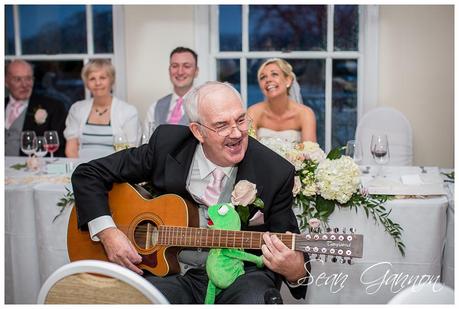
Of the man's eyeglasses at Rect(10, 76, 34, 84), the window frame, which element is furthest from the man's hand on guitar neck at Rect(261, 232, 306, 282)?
the window frame

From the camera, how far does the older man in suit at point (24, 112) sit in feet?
16.1

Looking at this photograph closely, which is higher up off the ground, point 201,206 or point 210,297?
point 201,206

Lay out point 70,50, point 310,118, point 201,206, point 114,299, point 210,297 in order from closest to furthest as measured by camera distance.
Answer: point 114,299 < point 210,297 < point 201,206 < point 310,118 < point 70,50

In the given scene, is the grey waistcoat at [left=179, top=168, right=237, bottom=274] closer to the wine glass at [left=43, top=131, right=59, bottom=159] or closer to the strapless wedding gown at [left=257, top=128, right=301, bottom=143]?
the wine glass at [left=43, top=131, right=59, bottom=159]

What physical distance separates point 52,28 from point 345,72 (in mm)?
2606

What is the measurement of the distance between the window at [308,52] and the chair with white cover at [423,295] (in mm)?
3766

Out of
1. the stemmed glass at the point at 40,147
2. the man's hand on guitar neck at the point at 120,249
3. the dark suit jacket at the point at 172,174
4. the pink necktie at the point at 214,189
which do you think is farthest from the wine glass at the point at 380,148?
the stemmed glass at the point at 40,147

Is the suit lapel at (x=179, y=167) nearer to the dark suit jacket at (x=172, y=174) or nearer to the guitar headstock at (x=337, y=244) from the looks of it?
the dark suit jacket at (x=172, y=174)

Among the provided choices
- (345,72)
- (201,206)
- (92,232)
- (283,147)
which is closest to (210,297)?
(201,206)

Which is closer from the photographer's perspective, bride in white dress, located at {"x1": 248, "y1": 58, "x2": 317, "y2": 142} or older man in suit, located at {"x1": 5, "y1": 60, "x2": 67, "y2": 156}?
bride in white dress, located at {"x1": 248, "y1": 58, "x2": 317, "y2": 142}

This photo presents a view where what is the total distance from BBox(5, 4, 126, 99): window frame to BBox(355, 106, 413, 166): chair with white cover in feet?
6.86

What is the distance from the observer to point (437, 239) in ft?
9.37

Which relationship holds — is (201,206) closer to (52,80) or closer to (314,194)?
(314,194)

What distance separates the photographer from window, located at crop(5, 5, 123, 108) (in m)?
5.58
